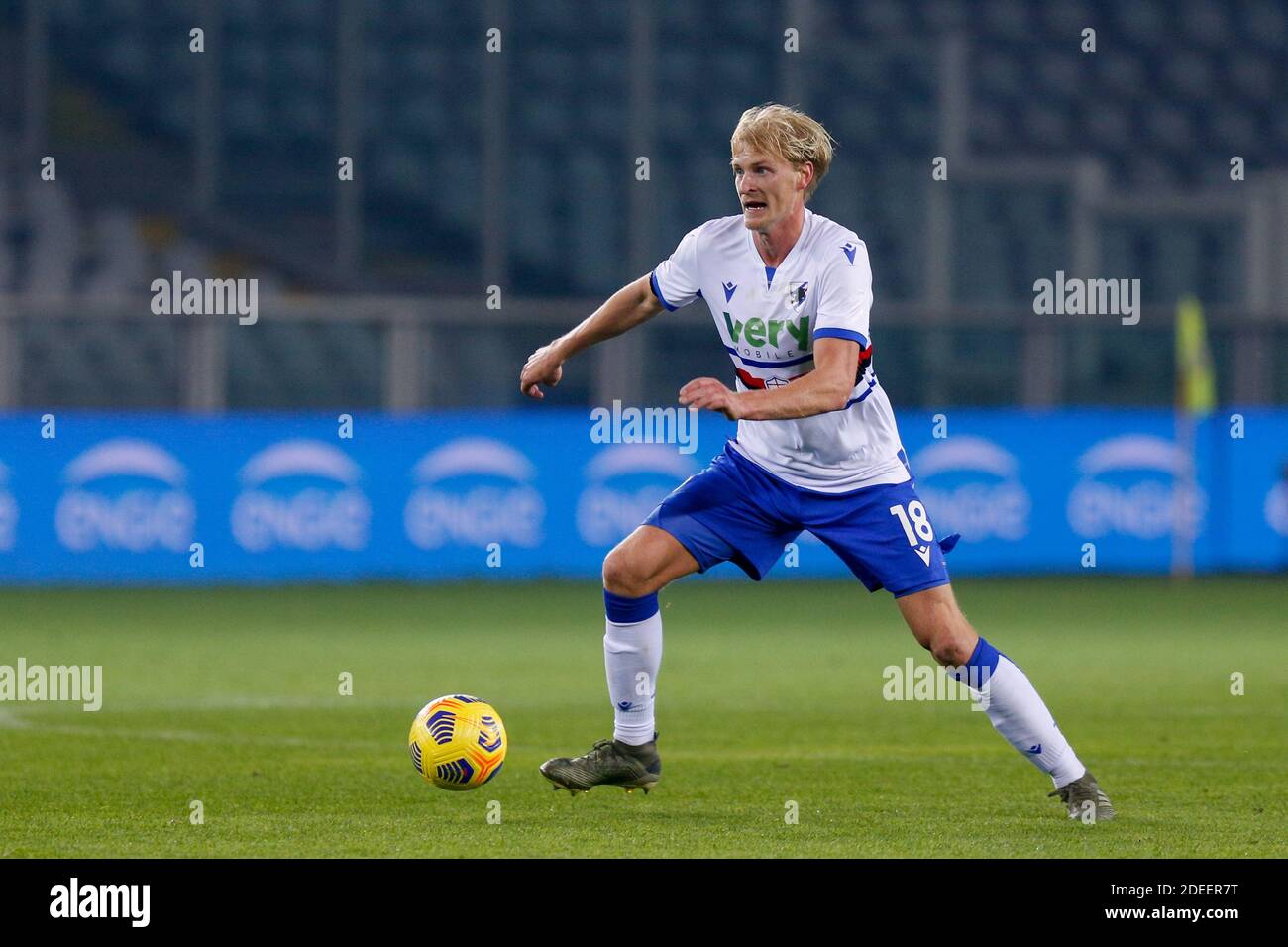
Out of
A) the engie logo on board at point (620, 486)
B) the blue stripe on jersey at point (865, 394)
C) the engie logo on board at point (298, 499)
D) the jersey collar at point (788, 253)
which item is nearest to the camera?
the jersey collar at point (788, 253)

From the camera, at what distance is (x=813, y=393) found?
6.20 meters

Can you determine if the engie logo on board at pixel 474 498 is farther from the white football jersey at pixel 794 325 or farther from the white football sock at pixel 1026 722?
the white football sock at pixel 1026 722

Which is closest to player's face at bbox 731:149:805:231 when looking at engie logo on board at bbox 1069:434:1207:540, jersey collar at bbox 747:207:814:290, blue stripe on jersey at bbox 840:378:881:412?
jersey collar at bbox 747:207:814:290

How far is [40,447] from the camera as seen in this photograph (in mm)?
16906

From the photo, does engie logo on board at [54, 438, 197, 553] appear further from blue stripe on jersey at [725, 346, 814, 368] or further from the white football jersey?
blue stripe on jersey at [725, 346, 814, 368]

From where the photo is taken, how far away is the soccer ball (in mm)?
6785

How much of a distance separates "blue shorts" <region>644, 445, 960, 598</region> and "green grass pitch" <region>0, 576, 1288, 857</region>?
0.79 m

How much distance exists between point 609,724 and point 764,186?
346 cm

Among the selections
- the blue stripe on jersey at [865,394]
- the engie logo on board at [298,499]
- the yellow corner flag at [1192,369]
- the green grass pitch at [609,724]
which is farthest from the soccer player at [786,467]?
the yellow corner flag at [1192,369]

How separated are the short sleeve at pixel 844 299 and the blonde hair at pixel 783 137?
0.86 ft

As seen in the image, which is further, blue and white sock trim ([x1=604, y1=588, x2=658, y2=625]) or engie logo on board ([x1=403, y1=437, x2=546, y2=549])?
engie logo on board ([x1=403, y1=437, x2=546, y2=549])

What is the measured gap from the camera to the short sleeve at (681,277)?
6.85 metres
